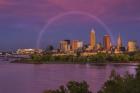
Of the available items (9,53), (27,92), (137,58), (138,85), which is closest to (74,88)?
(138,85)

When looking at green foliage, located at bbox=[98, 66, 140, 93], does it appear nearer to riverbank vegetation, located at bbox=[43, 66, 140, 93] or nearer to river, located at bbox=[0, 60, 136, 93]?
riverbank vegetation, located at bbox=[43, 66, 140, 93]

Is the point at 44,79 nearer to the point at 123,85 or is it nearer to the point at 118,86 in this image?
the point at 118,86

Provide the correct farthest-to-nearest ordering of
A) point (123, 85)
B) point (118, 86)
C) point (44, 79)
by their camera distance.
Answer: point (44, 79) < point (118, 86) < point (123, 85)

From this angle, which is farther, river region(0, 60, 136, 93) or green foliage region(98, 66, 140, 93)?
river region(0, 60, 136, 93)

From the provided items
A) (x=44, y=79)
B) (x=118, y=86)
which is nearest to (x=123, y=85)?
(x=118, y=86)

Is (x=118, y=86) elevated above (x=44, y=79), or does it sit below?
above

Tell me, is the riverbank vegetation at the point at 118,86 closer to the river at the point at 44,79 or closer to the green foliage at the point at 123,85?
the green foliage at the point at 123,85

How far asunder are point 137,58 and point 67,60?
40.2 ft

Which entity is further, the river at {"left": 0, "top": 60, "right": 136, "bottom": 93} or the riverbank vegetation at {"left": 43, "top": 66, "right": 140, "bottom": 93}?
the river at {"left": 0, "top": 60, "right": 136, "bottom": 93}

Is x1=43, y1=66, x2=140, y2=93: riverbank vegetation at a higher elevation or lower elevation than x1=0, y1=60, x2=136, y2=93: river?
higher

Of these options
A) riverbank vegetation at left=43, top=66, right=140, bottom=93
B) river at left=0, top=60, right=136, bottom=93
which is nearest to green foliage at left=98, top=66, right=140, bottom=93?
riverbank vegetation at left=43, top=66, right=140, bottom=93

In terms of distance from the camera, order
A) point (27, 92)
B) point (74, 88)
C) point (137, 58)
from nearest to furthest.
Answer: point (74, 88) < point (27, 92) < point (137, 58)

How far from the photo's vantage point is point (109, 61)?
65312 millimetres

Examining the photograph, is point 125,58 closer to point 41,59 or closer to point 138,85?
point 41,59
